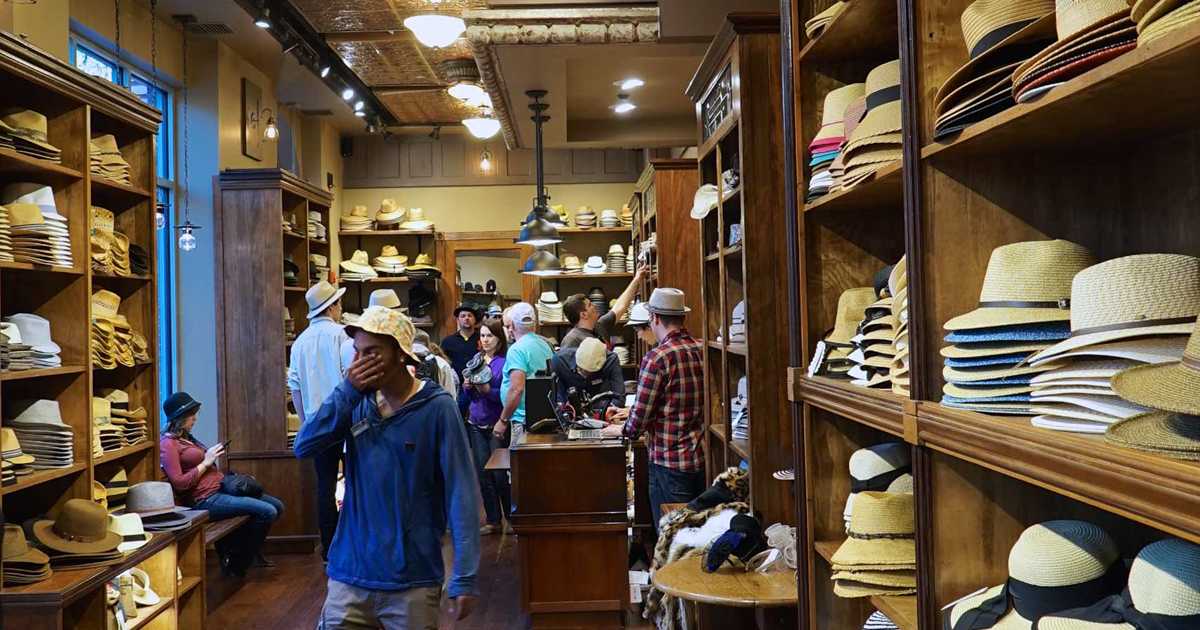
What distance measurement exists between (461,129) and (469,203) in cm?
87

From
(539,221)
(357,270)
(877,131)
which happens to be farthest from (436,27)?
(357,270)

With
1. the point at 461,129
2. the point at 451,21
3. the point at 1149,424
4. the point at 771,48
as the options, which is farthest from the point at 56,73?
the point at 461,129

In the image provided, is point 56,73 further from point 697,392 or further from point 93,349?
point 697,392

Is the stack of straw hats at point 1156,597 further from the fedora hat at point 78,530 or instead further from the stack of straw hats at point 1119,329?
the fedora hat at point 78,530

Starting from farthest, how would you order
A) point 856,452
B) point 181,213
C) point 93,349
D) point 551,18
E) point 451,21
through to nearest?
point 181,213, point 551,18, point 451,21, point 93,349, point 856,452

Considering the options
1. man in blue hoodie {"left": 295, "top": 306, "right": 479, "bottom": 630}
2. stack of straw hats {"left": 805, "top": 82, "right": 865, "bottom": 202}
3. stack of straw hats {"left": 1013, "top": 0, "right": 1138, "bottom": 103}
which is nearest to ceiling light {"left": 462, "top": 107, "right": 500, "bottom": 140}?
man in blue hoodie {"left": 295, "top": 306, "right": 479, "bottom": 630}

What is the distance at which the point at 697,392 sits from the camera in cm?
516

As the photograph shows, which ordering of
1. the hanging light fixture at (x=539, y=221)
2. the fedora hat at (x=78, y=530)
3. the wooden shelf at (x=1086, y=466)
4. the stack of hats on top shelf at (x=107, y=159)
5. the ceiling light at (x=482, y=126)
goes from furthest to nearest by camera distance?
the ceiling light at (x=482, y=126) < the hanging light fixture at (x=539, y=221) < the stack of hats on top shelf at (x=107, y=159) < the fedora hat at (x=78, y=530) < the wooden shelf at (x=1086, y=466)

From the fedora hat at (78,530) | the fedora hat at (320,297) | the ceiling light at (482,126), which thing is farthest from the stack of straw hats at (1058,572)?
the ceiling light at (482,126)

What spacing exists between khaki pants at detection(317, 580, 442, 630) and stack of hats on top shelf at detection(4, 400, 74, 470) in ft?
5.24

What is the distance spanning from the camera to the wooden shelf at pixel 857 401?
1.99 meters

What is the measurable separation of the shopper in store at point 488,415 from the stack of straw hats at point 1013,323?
19.2 feet

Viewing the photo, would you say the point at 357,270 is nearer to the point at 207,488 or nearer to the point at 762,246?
the point at 207,488

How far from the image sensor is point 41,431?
3850 millimetres
